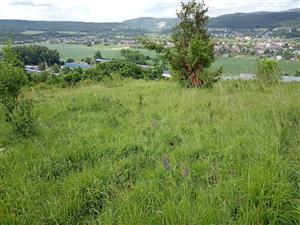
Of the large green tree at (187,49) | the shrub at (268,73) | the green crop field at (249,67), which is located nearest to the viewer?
the shrub at (268,73)

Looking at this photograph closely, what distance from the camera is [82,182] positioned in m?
3.20

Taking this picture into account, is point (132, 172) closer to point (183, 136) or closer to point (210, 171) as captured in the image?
point (210, 171)

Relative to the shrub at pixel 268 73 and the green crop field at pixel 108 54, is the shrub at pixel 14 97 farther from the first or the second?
the green crop field at pixel 108 54

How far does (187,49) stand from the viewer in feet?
35.7

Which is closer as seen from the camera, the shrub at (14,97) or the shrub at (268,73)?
the shrub at (14,97)

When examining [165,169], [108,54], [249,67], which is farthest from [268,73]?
[108,54]

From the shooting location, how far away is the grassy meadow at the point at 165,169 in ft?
7.77

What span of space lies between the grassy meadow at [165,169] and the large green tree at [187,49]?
16.9ft

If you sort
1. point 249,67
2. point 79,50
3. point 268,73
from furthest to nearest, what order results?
point 79,50, point 249,67, point 268,73

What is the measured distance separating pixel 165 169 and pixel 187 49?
8.37 meters

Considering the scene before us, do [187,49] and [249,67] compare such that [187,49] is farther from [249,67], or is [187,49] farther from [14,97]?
[14,97]

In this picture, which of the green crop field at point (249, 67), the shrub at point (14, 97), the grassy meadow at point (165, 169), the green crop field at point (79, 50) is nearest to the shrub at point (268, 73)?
the green crop field at point (249, 67)

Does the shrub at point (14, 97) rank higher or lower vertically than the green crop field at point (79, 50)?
higher

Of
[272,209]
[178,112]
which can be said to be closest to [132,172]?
[272,209]
